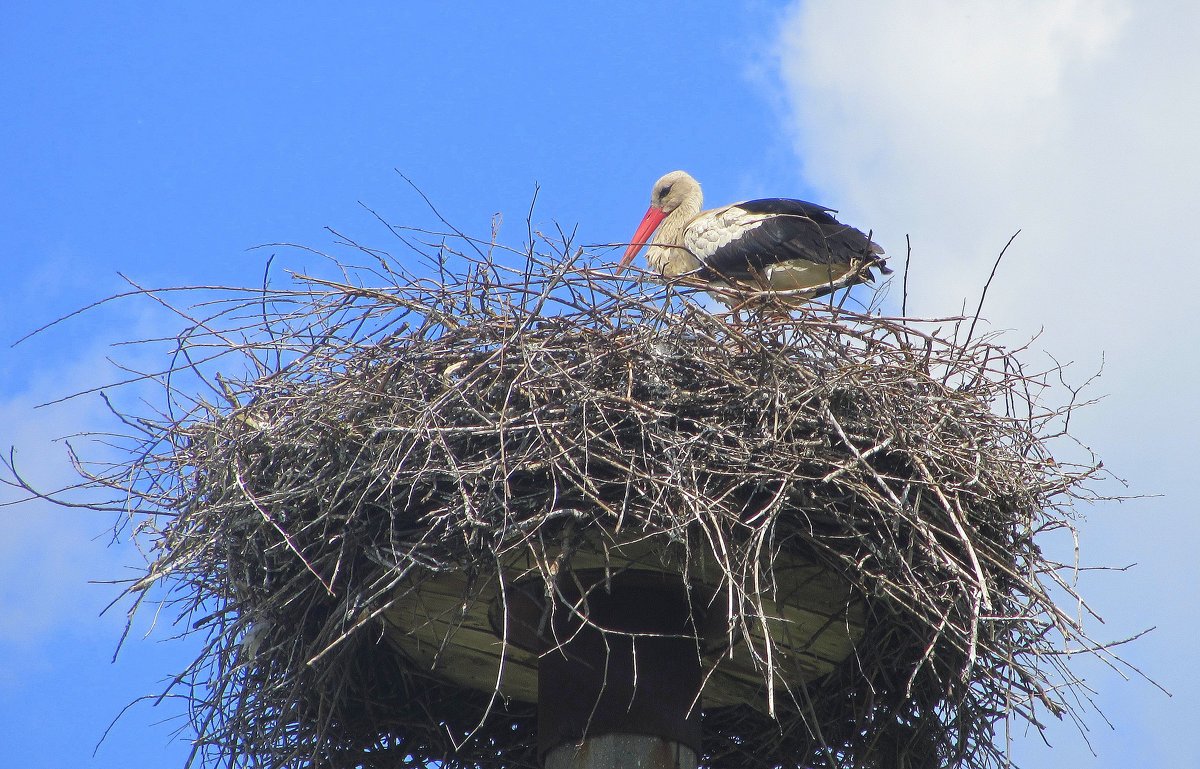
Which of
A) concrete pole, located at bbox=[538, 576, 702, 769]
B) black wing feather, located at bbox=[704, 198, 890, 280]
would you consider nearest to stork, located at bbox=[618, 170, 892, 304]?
black wing feather, located at bbox=[704, 198, 890, 280]

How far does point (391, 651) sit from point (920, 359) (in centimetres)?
215

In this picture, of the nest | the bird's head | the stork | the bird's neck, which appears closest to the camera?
the nest

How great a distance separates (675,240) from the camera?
7.79 m

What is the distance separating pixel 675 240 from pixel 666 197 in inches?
39.4

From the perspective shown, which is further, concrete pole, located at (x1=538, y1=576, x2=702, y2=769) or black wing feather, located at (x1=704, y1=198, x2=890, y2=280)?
black wing feather, located at (x1=704, y1=198, x2=890, y2=280)

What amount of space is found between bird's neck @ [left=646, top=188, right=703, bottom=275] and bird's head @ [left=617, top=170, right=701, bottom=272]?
0.04m

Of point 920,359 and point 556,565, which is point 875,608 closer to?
point 920,359

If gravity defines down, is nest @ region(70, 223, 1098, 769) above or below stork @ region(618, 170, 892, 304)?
below

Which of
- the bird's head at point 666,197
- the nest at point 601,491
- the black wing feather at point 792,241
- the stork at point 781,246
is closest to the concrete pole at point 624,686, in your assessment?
the nest at point 601,491

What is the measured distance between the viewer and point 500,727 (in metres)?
5.34

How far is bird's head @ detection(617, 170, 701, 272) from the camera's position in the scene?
869cm

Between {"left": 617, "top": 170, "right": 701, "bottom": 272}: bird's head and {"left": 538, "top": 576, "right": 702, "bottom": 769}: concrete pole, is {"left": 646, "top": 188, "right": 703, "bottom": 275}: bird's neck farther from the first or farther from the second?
{"left": 538, "top": 576, "right": 702, "bottom": 769}: concrete pole

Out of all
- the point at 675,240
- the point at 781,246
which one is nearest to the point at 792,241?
the point at 781,246

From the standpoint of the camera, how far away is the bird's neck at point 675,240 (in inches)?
296
